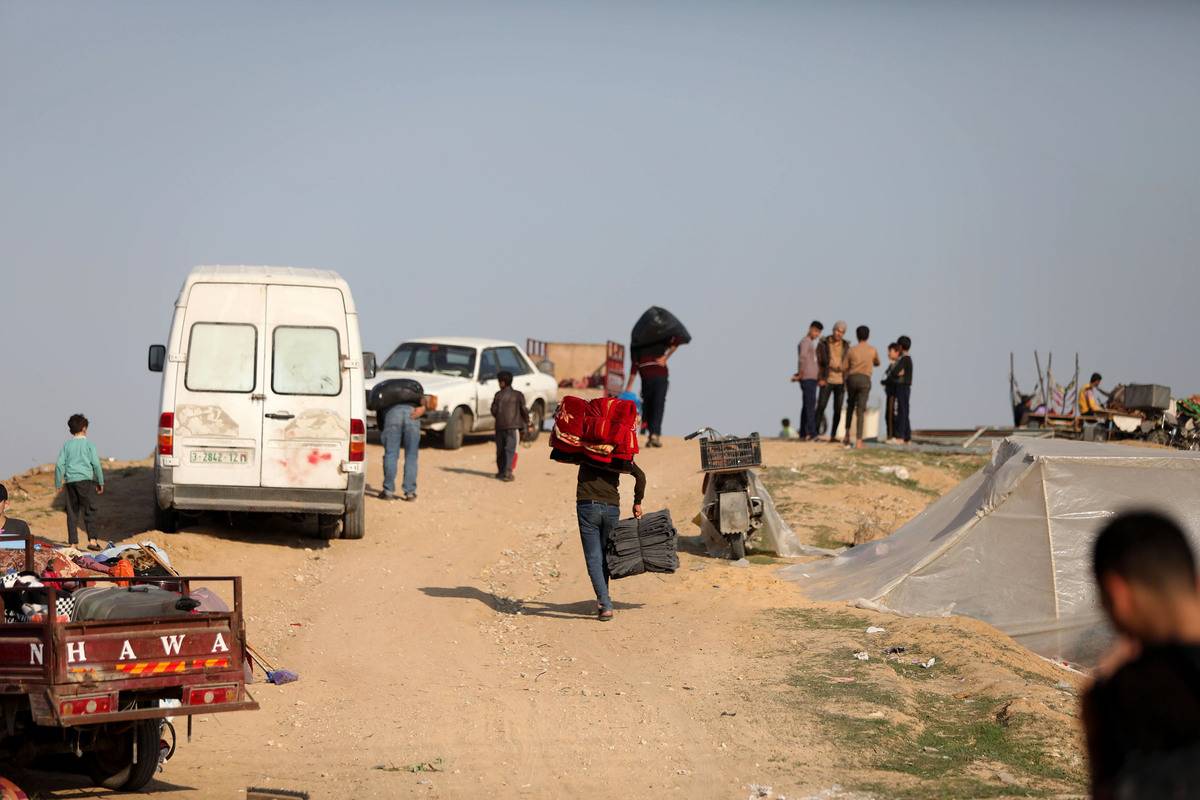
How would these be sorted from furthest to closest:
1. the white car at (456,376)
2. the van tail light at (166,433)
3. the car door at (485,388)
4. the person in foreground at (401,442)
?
the car door at (485,388) < the white car at (456,376) < the person in foreground at (401,442) < the van tail light at (166,433)

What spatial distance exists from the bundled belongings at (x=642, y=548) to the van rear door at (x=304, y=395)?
12.9 feet

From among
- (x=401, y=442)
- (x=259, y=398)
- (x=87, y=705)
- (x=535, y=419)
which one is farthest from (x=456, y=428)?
(x=87, y=705)

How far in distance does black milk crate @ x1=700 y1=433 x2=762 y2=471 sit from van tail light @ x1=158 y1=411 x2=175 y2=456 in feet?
18.2

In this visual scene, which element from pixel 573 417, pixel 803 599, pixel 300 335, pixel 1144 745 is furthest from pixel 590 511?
pixel 1144 745

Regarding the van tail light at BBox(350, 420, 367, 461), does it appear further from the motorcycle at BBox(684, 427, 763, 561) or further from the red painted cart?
the red painted cart

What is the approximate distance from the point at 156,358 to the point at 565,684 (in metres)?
7.05

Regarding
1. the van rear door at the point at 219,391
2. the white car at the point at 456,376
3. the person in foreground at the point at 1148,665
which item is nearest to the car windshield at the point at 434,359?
the white car at the point at 456,376

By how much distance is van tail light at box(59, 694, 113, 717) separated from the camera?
6.48 meters

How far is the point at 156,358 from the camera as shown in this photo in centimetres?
1490

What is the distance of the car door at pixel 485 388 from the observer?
23141mm

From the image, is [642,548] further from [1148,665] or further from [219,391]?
[1148,665]

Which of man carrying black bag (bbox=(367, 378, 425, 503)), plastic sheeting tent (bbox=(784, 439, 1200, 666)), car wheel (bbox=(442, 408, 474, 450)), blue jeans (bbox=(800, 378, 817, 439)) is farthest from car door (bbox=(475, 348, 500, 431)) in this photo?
plastic sheeting tent (bbox=(784, 439, 1200, 666))

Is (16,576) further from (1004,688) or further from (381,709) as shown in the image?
(1004,688)

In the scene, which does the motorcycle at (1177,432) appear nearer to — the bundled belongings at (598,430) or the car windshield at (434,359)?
the car windshield at (434,359)
